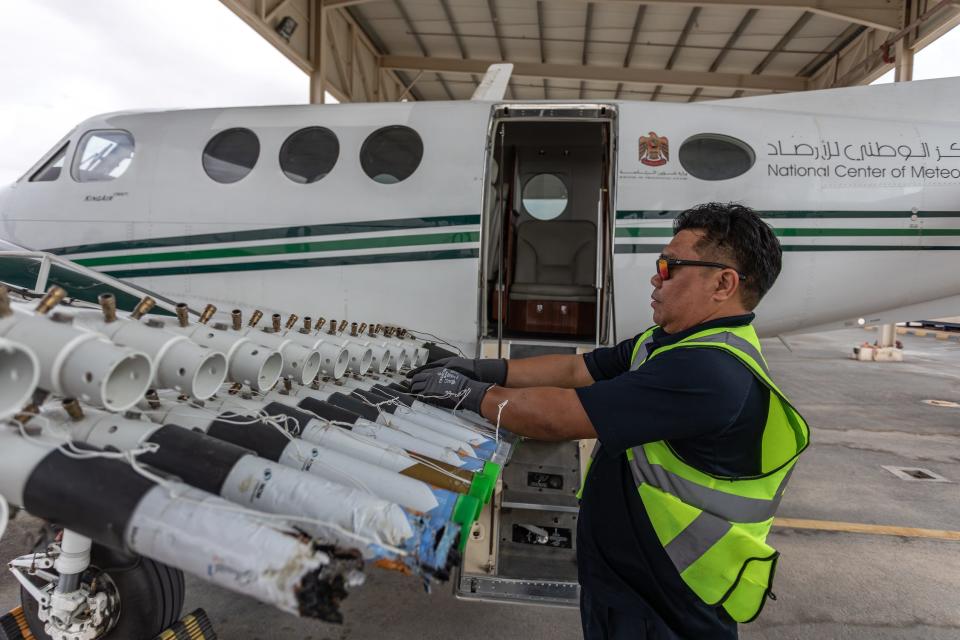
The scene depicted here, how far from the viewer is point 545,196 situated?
684cm

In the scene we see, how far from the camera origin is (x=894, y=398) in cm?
912

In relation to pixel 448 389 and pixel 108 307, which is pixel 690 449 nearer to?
pixel 448 389

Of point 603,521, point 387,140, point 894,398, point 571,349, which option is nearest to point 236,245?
point 387,140

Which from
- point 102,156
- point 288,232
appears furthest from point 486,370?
point 102,156

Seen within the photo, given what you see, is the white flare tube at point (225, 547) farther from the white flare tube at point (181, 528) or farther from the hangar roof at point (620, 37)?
the hangar roof at point (620, 37)

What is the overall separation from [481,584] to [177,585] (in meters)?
1.27

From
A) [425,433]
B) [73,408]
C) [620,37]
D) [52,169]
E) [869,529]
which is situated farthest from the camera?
[620,37]

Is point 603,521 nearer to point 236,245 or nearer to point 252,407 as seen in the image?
point 252,407

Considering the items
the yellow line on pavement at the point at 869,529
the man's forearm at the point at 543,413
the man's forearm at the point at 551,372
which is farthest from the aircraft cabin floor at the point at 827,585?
the man's forearm at the point at 543,413

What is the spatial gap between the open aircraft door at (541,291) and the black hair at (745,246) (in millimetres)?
1599

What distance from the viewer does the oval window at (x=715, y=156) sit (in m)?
4.61

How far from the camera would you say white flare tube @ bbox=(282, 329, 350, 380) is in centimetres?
243

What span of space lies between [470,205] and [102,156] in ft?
11.3

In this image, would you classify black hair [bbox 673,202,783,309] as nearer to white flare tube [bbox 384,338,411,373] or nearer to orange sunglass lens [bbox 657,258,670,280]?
orange sunglass lens [bbox 657,258,670,280]
